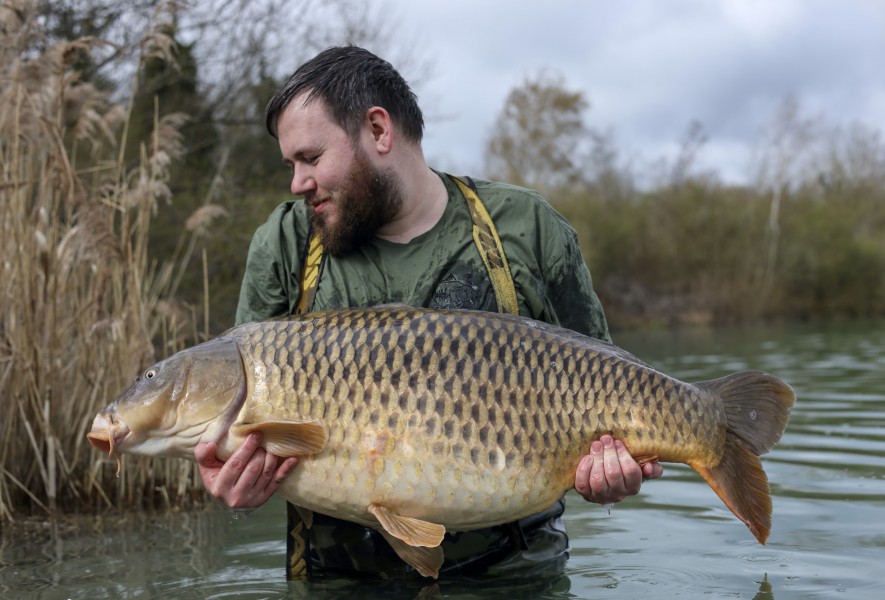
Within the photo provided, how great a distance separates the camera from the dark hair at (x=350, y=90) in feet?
9.89

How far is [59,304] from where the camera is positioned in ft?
15.8

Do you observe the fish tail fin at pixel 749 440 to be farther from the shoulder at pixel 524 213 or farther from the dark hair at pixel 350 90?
the dark hair at pixel 350 90

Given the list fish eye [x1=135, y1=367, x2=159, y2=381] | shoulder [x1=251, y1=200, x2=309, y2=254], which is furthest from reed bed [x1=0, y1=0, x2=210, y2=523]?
fish eye [x1=135, y1=367, x2=159, y2=381]

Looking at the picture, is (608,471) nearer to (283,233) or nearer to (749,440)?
(749,440)

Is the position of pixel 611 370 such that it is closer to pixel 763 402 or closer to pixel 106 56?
pixel 763 402

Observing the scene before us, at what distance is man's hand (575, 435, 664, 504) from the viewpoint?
8.46 feet

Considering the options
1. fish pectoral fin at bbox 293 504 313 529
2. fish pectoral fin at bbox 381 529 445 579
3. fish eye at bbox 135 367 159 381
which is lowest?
fish pectoral fin at bbox 381 529 445 579

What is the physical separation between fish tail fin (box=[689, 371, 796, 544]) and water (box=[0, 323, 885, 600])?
0.71 metres

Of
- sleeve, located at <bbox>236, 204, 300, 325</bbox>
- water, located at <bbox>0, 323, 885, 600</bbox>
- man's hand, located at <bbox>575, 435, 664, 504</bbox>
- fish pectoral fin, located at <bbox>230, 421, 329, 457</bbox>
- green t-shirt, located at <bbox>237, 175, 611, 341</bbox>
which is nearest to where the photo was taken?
fish pectoral fin, located at <bbox>230, 421, 329, 457</bbox>

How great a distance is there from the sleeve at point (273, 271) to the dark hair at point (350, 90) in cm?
31

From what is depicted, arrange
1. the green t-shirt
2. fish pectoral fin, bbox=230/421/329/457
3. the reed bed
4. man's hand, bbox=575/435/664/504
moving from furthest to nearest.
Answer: the reed bed → the green t-shirt → man's hand, bbox=575/435/664/504 → fish pectoral fin, bbox=230/421/329/457

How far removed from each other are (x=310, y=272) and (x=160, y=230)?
709cm

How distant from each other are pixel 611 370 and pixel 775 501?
2.83m

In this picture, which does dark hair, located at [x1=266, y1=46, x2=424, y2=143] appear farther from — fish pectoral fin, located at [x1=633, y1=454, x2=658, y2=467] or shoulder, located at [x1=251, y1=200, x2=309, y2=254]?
fish pectoral fin, located at [x1=633, y1=454, x2=658, y2=467]
